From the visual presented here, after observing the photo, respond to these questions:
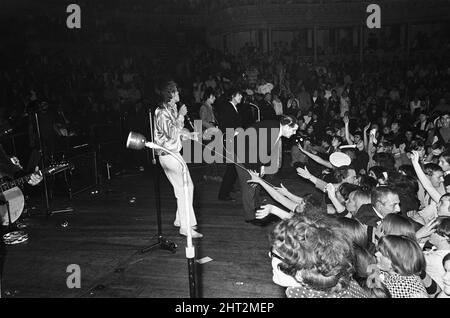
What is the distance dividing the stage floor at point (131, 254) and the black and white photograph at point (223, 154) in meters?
0.03

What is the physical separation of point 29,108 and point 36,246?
1.99m

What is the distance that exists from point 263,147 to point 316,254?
151 inches

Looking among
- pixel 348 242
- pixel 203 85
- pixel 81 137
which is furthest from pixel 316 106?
pixel 348 242

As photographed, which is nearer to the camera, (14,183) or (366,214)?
(366,214)

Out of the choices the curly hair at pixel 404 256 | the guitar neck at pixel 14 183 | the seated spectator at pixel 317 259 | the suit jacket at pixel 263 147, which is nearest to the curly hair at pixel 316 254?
the seated spectator at pixel 317 259

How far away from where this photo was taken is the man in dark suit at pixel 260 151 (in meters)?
5.95

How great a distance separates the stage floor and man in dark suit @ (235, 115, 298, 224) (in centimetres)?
43

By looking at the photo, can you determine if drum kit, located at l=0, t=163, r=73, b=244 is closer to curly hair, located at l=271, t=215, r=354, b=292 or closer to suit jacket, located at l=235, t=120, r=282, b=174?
suit jacket, located at l=235, t=120, r=282, b=174

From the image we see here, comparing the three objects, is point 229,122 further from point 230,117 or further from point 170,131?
point 170,131

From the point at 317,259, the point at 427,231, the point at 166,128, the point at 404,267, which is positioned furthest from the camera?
the point at 166,128

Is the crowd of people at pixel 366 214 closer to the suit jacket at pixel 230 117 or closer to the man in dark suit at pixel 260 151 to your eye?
the man in dark suit at pixel 260 151

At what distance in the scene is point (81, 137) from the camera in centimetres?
921

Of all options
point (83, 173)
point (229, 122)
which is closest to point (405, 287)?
point (229, 122)

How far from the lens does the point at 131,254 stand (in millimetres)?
5348
